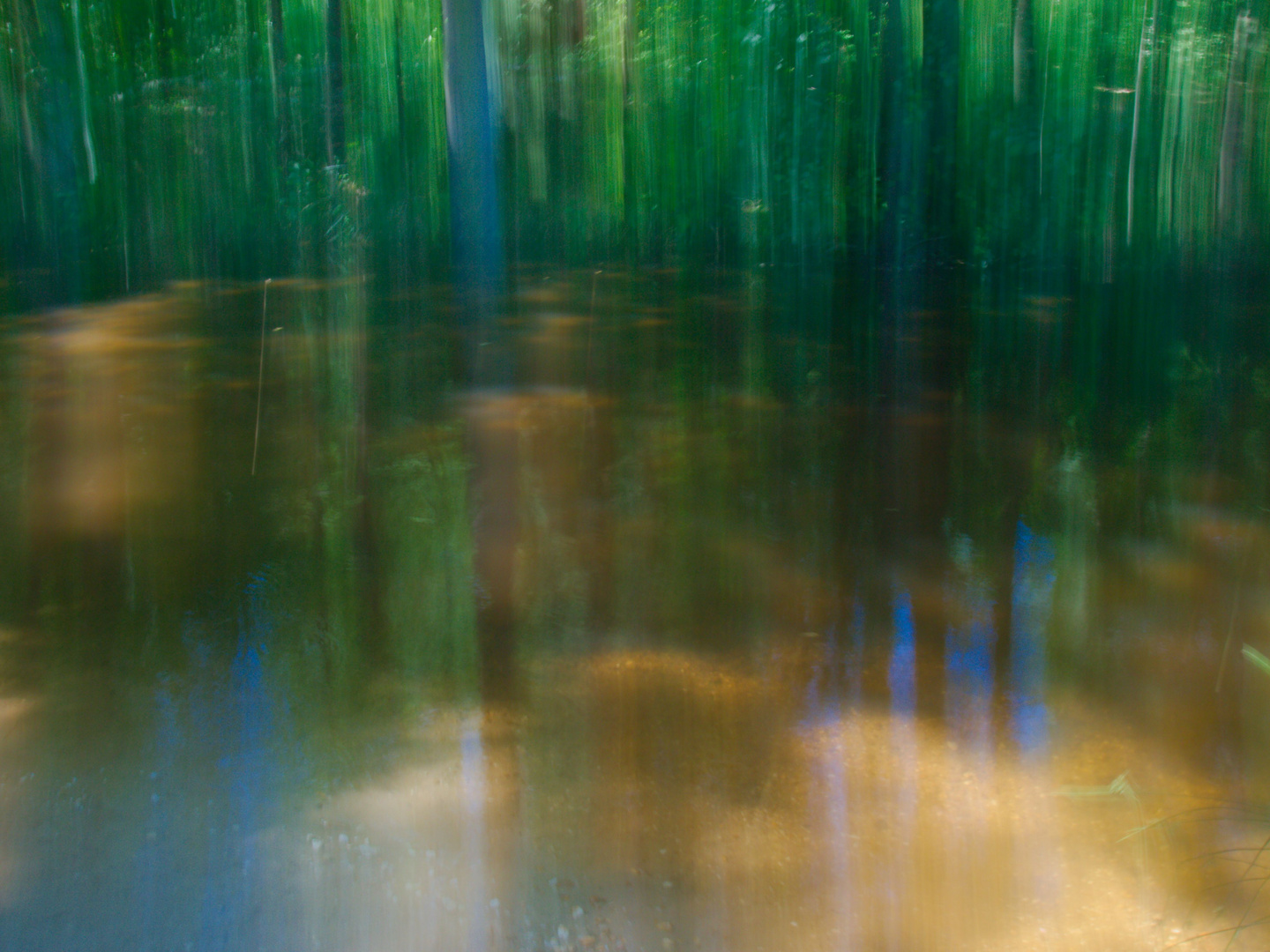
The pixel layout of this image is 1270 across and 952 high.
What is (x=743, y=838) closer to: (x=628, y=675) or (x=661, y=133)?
(x=628, y=675)

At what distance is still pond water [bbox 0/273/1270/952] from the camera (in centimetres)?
128

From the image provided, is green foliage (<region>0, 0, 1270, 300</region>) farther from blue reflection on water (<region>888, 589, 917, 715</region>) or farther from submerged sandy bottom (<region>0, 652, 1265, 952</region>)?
submerged sandy bottom (<region>0, 652, 1265, 952</region>)

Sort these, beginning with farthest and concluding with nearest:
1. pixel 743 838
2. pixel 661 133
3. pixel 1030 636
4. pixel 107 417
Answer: pixel 661 133
pixel 107 417
pixel 1030 636
pixel 743 838

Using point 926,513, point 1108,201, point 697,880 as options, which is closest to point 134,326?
point 926,513

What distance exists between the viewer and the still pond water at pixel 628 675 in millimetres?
1280

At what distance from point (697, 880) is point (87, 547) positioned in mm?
1674

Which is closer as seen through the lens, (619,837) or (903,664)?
(619,837)

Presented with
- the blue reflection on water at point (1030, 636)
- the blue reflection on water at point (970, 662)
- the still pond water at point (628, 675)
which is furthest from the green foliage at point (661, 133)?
the blue reflection on water at point (970, 662)

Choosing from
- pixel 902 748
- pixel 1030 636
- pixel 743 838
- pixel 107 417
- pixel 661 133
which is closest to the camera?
pixel 743 838

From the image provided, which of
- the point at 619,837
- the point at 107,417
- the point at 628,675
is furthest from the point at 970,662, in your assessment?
the point at 107,417

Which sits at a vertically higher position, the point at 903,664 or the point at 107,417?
the point at 107,417

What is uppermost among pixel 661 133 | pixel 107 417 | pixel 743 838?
pixel 661 133

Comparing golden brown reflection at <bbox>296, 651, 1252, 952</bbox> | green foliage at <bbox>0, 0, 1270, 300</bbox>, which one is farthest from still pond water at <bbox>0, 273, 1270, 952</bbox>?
green foliage at <bbox>0, 0, 1270, 300</bbox>

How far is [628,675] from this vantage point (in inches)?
70.7
